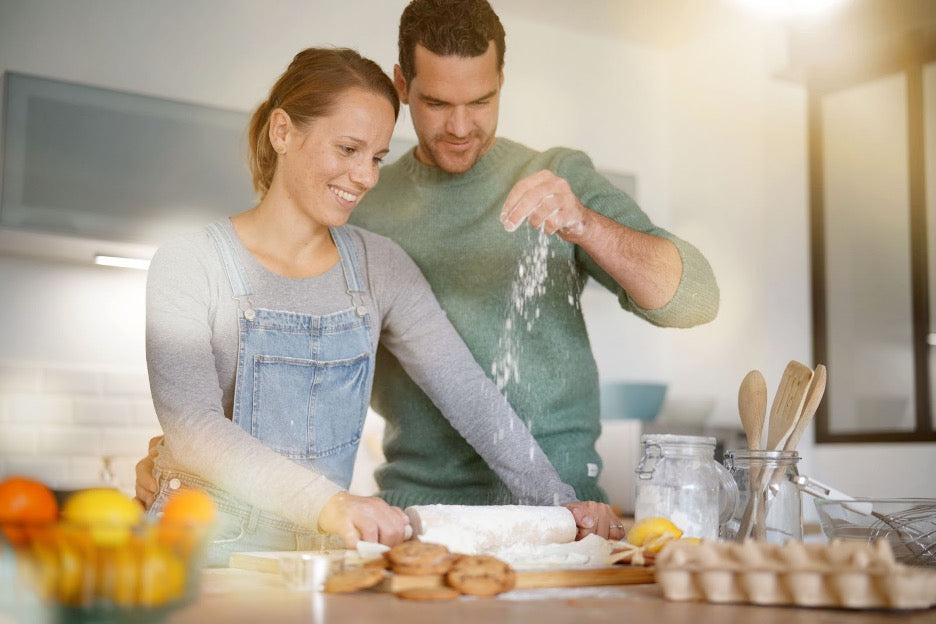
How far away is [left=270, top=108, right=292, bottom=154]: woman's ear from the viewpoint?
140 cm

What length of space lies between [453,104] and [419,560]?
84cm

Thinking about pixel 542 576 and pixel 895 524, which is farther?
pixel 895 524

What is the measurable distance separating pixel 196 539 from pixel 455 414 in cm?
77

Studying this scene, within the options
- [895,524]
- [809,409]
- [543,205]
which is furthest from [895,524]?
[543,205]

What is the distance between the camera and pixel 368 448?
292 centimetres

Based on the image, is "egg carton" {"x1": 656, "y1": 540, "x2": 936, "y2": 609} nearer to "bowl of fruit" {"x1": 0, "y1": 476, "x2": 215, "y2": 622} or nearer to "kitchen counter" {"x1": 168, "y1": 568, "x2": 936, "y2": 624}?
"kitchen counter" {"x1": 168, "y1": 568, "x2": 936, "y2": 624}

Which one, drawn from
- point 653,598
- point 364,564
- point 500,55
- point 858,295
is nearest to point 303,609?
point 364,564

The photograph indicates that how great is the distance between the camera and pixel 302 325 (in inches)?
51.4

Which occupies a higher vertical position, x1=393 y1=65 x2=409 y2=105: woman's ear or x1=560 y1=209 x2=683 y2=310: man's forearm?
x1=393 y1=65 x2=409 y2=105: woman's ear

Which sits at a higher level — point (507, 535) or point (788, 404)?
point (788, 404)

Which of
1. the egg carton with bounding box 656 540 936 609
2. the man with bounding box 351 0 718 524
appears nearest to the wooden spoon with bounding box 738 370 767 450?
the egg carton with bounding box 656 540 936 609

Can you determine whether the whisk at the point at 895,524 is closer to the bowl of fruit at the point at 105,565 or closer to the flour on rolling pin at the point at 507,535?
the flour on rolling pin at the point at 507,535

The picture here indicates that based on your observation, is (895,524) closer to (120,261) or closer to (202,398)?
(202,398)

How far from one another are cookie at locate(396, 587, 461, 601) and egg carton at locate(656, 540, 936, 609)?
0.17m
